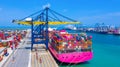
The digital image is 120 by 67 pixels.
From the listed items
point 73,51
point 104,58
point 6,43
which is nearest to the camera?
point 73,51

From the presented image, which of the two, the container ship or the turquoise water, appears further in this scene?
the turquoise water

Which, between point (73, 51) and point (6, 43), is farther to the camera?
point (6, 43)

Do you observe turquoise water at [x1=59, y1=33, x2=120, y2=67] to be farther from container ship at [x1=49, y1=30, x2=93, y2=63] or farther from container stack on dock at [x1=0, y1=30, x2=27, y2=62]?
container stack on dock at [x1=0, y1=30, x2=27, y2=62]

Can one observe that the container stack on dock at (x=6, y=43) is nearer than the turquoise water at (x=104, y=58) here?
No

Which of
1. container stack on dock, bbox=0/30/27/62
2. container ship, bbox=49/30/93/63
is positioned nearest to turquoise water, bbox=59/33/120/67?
container ship, bbox=49/30/93/63

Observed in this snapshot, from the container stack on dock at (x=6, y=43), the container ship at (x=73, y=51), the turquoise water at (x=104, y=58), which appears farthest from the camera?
the container stack on dock at (x=6, y=43)

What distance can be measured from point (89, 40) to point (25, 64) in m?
18.0

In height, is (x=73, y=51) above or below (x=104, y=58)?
above

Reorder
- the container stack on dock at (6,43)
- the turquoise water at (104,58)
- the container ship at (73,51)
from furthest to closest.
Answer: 1. the container stack on dock at (6,43)
2. the turquoise water at (104,58)
3. the container ship at (73,51)

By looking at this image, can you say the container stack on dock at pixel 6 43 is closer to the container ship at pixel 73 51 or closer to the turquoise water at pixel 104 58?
the container ship at pixel 73 51

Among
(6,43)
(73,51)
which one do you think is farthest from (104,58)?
(6,43)

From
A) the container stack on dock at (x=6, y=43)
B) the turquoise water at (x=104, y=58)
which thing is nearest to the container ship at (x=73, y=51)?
the turquoise water at (x=104, y=58)

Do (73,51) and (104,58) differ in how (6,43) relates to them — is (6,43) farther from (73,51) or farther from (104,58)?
(104,58)

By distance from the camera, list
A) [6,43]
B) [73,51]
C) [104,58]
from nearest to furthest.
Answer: [73,51] → [104,58] → [6,43]
